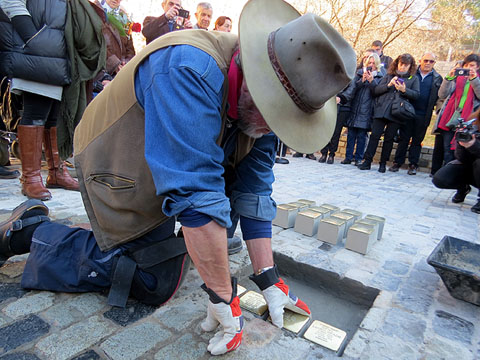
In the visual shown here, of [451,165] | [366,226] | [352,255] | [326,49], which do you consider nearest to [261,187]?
[326,49]

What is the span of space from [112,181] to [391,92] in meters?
5.91

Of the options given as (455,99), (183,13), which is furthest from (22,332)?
(455,99)

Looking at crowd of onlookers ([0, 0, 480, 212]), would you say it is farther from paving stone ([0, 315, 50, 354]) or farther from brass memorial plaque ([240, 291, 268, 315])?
brass memorial plaque ([240, 291, 268, 315])

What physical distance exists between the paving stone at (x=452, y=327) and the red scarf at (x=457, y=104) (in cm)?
462

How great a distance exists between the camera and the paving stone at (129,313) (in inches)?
56.9

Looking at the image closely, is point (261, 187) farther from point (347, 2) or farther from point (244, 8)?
point (347, 2)

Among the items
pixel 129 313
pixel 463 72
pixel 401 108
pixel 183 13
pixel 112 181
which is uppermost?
pixel 183 13

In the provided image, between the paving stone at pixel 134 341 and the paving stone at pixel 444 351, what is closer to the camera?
the paving stone at pixel 134 341

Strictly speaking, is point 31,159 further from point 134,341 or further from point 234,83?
point 234,83

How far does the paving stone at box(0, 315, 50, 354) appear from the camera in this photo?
123cm

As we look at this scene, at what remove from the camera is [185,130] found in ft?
3.44

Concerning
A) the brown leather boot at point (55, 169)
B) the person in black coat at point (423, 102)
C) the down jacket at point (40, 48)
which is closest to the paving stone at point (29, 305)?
the down jacket at point (40, 48)

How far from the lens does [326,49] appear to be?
1.12 metres

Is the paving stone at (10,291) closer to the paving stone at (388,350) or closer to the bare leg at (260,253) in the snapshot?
the bare leg at (260,253)
